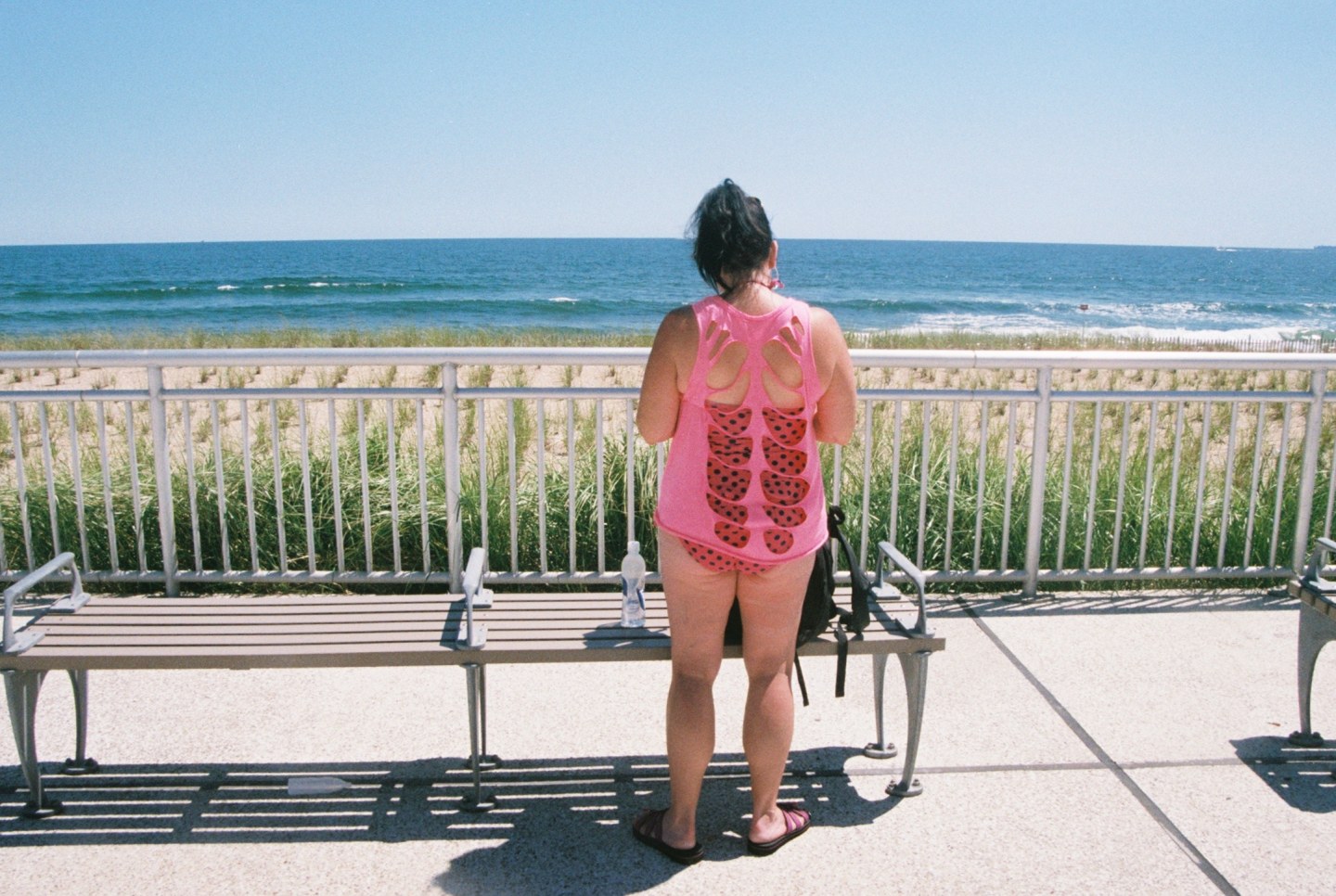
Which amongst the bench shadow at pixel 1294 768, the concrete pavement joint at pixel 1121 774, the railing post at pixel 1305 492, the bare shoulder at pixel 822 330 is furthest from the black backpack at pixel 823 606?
the railing post at pixel 1305 492

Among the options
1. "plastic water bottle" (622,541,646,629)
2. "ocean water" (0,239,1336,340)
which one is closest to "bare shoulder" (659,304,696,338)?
"plastic water bottle" (622,541,646,629)

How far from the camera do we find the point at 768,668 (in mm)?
3012

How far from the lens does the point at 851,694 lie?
4289mm

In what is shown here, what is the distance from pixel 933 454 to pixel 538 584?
2.46 m

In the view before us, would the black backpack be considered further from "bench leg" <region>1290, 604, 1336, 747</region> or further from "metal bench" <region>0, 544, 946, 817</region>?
"bench leg" <region>1290, 604, 1336, 747</region>

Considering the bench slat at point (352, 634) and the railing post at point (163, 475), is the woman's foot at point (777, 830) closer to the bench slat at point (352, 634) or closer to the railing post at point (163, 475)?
the bench slat at point (352, 634)

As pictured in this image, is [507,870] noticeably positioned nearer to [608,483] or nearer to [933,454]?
[608,483]

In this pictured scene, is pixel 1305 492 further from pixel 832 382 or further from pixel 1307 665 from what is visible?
pixel 832 382

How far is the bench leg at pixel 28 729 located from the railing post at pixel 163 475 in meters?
1.84

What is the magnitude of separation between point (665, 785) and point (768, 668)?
79 cm

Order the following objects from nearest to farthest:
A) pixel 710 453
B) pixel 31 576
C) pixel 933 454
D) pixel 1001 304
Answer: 1. pixel 710 453
2. pixel 31 576
3. pixel 933 454
4. pixel 1001 304

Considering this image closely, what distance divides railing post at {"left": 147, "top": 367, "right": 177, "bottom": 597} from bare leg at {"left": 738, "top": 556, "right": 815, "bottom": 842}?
10.8 ft

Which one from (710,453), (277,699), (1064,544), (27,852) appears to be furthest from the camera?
(1064,544)

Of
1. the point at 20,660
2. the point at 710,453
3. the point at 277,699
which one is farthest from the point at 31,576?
the point at 710,453
